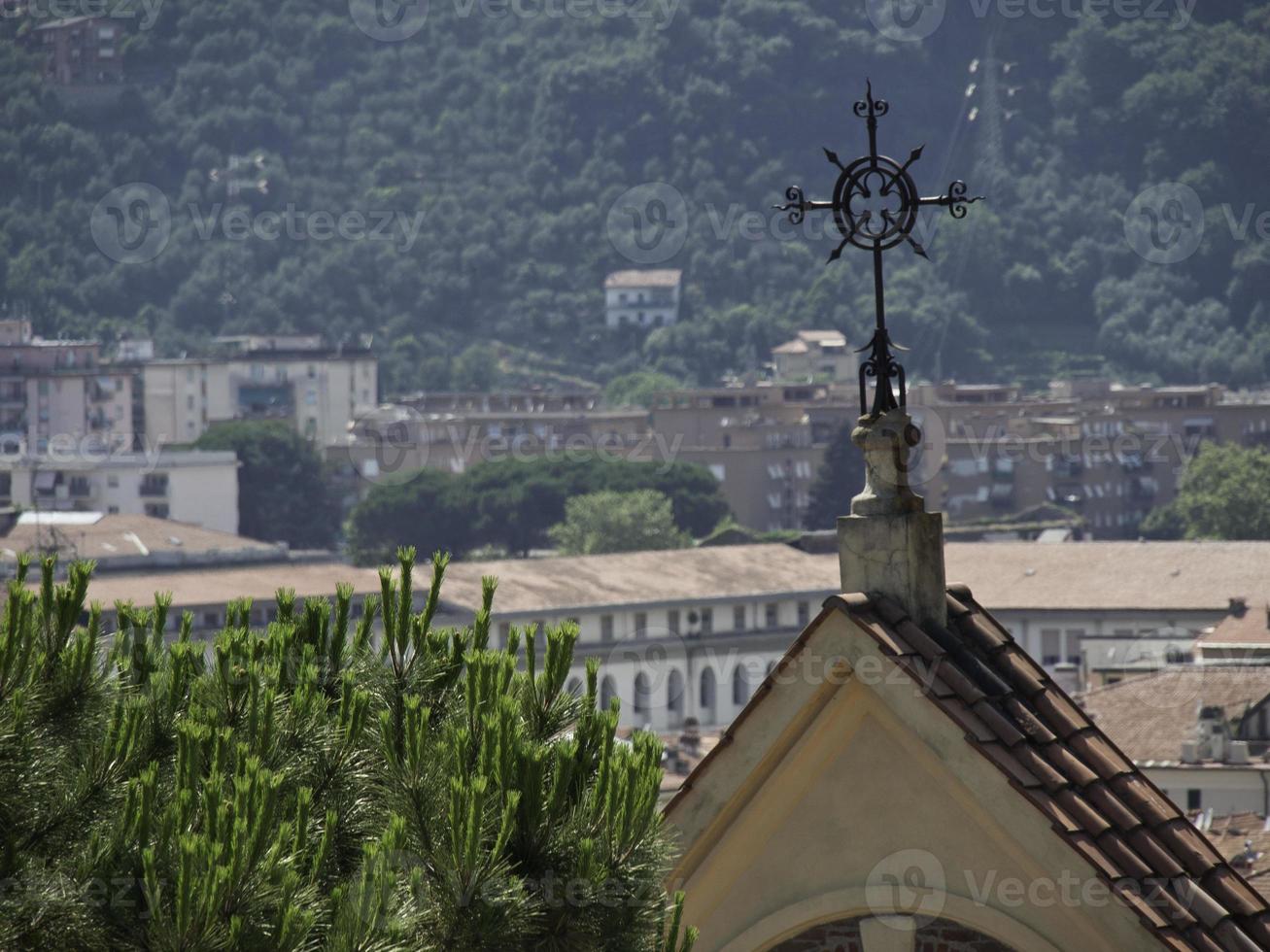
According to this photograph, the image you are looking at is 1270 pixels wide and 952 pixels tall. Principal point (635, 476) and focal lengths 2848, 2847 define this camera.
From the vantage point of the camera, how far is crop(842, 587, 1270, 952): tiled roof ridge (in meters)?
5.77

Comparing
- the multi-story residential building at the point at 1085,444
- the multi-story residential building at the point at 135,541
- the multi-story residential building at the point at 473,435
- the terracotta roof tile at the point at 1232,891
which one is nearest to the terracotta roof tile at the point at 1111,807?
the terracotta roof tile at the point at 1232,891

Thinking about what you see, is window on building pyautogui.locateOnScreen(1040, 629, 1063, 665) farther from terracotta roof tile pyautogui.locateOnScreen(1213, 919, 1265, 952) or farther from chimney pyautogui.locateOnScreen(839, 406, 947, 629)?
terracotta roof tile pyautogui.locateOnScreen(1213, 919, 1265, 952)

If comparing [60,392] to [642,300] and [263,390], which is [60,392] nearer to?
[263,390]

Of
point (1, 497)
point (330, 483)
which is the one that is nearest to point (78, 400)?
point (330, 483)

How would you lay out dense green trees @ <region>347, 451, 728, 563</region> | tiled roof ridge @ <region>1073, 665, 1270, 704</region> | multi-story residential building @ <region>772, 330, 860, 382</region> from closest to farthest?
tiled roof ridge @ <region>1073, 665, 1270, 704</region>
dense green trees @ <region>347, 451, 728, 563</region>
multi-story residential building @ <region>772, 330, 860, 382</region>

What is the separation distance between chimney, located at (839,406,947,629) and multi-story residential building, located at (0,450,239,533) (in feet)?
341

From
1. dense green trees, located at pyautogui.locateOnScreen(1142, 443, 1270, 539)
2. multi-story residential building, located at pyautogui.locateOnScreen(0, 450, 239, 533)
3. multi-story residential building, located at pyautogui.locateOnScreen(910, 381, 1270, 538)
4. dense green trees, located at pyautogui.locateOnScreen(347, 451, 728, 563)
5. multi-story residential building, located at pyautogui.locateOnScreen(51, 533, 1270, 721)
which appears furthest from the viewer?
multi-story residential building, located at pyautogui.locateOnScreen(910, 381, 1270, 538)

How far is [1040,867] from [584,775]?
948 mm

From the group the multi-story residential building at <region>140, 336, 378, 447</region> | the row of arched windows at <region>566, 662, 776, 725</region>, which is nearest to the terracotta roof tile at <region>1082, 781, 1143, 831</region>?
the row of arched windows at <region>566, 662, 776, 725</region>

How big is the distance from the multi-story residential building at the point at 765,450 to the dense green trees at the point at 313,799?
116485 mm

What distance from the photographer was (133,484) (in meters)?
112

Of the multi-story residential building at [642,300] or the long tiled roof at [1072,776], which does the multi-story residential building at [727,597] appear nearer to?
the long tiled roof at [1072,776]

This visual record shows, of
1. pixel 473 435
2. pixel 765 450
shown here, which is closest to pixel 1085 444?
pixel 765 450

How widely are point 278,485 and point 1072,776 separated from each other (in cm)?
12066
